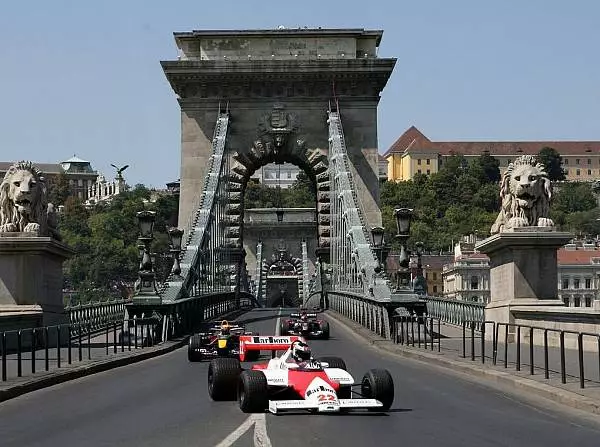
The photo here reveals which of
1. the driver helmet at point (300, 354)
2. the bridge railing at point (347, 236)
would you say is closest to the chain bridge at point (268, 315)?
the bridge railing at point (347, 236)

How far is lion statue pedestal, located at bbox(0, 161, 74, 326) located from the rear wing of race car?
823 centimetres

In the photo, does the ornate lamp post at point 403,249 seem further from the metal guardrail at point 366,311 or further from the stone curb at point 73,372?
the stone curb at point 73,372

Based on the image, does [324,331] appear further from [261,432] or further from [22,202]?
[261,432]

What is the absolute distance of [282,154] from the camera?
67.3m

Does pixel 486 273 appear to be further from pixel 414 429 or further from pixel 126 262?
pixel 414 429

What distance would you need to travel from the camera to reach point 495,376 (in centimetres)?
2089

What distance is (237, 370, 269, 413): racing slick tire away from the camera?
15.8 metres

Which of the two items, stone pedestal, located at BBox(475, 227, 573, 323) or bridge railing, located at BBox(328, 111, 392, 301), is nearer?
stone pedestal, located at BBox(475, 227, 573, 323)

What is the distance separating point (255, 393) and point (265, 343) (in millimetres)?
5548

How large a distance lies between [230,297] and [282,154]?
8132mm

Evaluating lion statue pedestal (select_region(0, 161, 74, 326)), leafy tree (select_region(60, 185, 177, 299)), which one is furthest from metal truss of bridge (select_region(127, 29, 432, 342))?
leafy tree (select_region(60, 185, 177, 299))

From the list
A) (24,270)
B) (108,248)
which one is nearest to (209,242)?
(24,270)

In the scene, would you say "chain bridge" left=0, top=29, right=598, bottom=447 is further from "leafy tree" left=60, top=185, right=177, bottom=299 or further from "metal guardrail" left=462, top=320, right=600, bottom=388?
"leafy tree" left=60, top=185, right=177, bottom=299

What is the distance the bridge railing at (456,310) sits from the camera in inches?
1559
